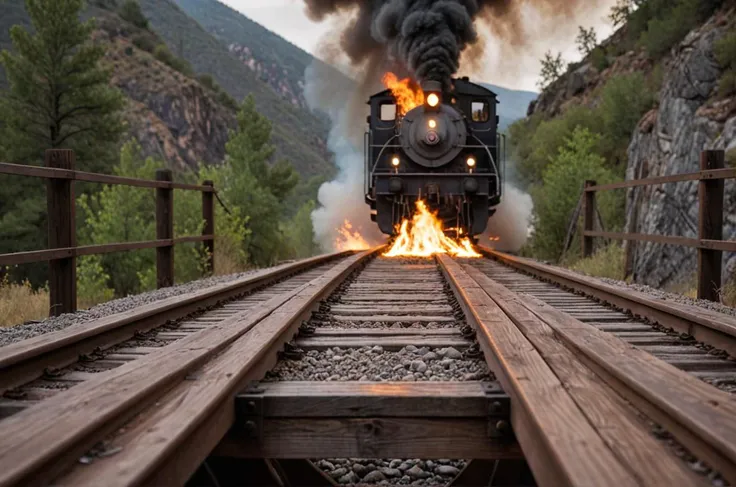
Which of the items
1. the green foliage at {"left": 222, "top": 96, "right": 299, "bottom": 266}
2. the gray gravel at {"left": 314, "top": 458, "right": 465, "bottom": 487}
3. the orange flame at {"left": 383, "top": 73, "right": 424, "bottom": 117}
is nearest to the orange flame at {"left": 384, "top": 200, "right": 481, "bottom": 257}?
the orange flame at {"left": 383, "top": 73, "right": 424, "bottom": 117}

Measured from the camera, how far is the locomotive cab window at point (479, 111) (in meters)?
13.5

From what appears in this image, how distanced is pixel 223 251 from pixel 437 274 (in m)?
4.85

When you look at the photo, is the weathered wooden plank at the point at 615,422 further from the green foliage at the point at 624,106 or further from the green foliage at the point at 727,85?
the green foliage at the point at 624,106

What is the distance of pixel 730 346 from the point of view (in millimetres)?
3059

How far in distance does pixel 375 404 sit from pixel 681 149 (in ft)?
37.7

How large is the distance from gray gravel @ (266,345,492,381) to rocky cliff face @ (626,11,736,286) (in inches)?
226

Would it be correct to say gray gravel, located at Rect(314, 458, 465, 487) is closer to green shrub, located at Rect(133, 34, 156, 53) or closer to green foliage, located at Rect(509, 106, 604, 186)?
green foliage, located at Rect(509, 106, 604, 186)

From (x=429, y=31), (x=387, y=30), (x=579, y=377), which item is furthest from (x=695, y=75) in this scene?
(x=579, y=377)

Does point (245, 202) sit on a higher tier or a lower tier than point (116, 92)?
lower

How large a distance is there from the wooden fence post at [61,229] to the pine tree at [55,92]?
2013 cm

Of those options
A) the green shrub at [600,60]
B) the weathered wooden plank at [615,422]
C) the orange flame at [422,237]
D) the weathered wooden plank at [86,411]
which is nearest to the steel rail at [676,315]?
the weathered wooden plank at [615,422]

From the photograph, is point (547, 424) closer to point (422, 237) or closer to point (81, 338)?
point (81, 338)

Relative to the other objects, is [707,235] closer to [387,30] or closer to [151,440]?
[151,440]

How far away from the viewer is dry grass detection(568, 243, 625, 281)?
9.04 meters
